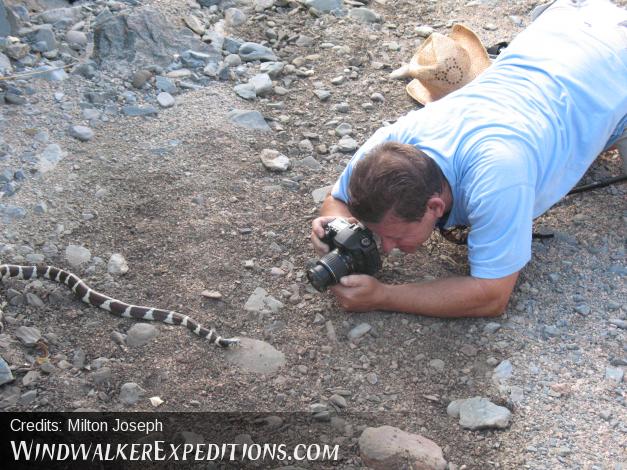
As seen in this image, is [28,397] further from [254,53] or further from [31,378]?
[254,53]

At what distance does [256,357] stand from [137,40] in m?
3.67

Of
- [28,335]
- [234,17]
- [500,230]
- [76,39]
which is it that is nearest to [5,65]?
[76,39]

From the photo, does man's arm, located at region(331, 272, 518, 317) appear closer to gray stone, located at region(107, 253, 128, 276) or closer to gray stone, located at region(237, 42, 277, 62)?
gray stone, located at region(107, 253, 128, 276)

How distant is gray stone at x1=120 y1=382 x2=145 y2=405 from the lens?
4.37 m

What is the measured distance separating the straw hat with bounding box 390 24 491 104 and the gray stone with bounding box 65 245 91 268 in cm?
313

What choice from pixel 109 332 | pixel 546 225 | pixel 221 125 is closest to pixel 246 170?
pixel 221 125

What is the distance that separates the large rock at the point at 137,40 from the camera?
278 inches

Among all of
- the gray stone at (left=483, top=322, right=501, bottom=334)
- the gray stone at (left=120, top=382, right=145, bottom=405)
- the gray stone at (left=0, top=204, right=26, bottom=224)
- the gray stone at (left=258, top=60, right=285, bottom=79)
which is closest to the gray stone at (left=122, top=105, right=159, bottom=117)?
the gray stone at (left=258, top=60, right=285, bottom=79)

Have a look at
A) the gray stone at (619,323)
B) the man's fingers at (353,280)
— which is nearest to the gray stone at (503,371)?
the gray stone at (619,323)

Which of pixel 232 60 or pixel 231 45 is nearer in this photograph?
pixel 232 60

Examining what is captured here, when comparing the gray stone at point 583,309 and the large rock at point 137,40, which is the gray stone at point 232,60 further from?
the gray stone at point 583,309

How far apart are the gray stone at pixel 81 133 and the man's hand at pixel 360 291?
2546 millimetres

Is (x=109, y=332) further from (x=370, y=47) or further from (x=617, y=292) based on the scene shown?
(x=370, y=47)

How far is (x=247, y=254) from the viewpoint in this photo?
5441 mm
